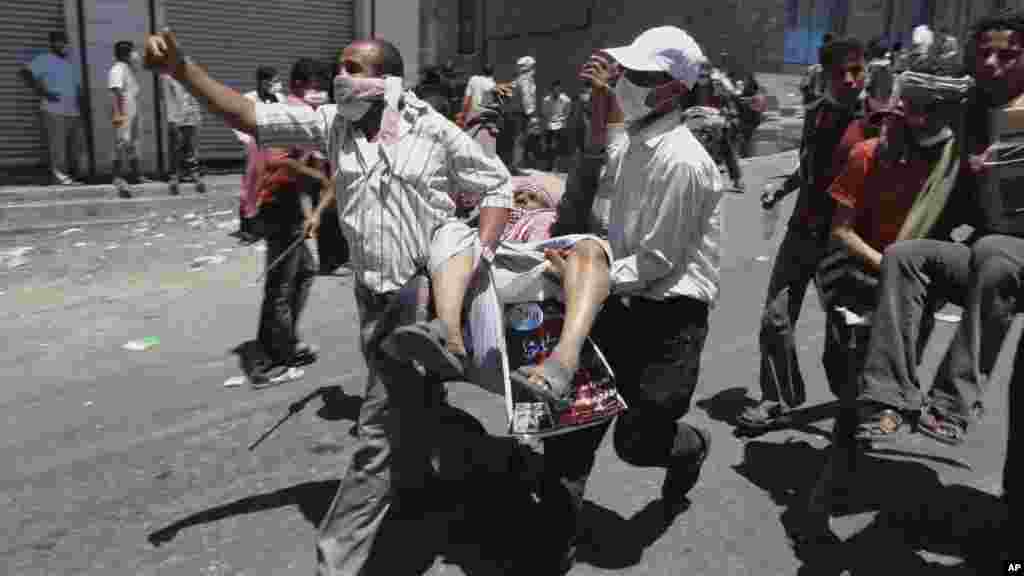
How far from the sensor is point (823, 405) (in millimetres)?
4961

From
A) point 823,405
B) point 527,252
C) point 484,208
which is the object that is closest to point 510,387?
point 527,252

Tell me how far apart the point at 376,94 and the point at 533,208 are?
90 cm

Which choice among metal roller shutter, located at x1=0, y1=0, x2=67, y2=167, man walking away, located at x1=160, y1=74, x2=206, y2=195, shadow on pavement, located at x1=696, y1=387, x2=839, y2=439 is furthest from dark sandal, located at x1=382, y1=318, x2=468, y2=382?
metal roller shutter, located at x1=0, y1=0, x2=67, y2=167

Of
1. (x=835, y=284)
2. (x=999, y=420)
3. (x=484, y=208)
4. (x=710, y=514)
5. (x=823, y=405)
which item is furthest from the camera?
(x=823, y=405)

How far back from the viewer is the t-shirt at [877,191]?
3.31 m

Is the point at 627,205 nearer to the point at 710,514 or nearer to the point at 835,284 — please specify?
the point at 835,284

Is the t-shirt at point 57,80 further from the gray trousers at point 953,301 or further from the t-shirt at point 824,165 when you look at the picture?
the gray trousers at point 953,301

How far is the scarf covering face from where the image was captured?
3.08 meters

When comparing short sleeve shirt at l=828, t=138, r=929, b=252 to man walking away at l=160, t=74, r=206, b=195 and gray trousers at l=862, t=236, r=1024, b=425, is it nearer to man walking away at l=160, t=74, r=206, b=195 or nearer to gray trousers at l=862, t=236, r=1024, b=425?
gray trousers at l=862, t=236, r=1024, b=425

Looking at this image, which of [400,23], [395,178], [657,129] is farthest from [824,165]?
[400,23]

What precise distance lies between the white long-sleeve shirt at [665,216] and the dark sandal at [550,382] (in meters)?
0.52

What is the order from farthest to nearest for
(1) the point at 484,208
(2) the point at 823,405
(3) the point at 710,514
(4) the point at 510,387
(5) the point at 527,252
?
1. (2) the point at 823,405
2. (3) the point at 710,514
3. (1) the point at 484,208
4. (5) the point at 527,252
5. (4) the point at 510,387

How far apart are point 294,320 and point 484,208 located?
2598 mm

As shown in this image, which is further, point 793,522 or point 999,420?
point 999,420
